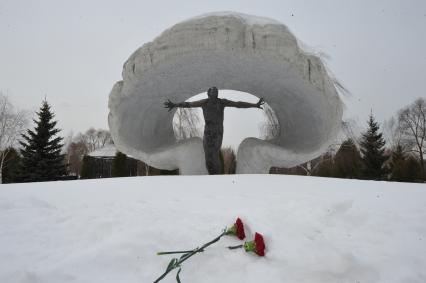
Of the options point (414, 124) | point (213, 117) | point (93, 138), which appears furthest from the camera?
point (93, 138)

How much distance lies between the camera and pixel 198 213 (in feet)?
8.74

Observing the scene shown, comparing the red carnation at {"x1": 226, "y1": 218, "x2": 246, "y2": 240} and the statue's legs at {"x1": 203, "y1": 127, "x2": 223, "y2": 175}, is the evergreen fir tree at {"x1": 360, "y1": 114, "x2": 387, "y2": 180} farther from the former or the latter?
the red carnation at {"x1": 226, "y1": 218, "x2": 246, "y2": 240}

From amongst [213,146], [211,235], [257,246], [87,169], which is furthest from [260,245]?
[87,169]

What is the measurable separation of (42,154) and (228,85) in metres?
13.4

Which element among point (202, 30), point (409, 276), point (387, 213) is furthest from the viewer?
point (202, 30)

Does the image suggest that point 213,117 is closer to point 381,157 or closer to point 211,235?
point 211,235

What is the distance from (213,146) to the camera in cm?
698

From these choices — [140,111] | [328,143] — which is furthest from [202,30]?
[328,143]

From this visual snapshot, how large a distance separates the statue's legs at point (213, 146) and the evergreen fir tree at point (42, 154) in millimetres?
11924

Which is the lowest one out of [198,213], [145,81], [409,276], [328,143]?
[409,276]

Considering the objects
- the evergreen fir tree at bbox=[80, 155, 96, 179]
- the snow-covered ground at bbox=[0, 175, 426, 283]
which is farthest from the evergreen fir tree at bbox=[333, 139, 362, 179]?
the evergreen fir tree at bbox=[80, 155, 96, 179]

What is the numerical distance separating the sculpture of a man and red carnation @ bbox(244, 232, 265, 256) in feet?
16.5

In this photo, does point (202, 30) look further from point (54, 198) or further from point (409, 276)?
point (409, 276)

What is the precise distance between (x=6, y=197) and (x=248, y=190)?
2.79 metres
